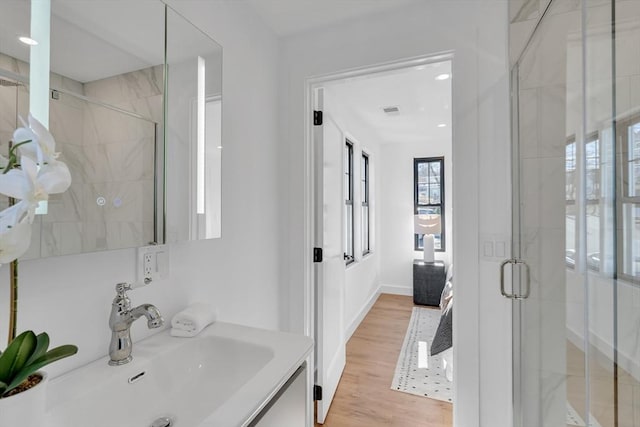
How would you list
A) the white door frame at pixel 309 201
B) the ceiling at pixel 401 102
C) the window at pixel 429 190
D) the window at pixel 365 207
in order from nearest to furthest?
the white door frame at pixel 309 201 < the ceiling at pixel 401 102 < the window at pixel 365 207 < the window at pixel 429 190

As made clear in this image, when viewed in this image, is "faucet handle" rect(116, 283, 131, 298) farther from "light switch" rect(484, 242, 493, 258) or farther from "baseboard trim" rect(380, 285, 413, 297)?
"baseboard trim" rect(380, 285, 413, 297)

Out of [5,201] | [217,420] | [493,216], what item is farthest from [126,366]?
[493,216]

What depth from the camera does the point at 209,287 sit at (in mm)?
1283

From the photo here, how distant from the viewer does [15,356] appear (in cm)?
46

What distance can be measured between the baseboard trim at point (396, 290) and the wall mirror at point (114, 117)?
4333 mm

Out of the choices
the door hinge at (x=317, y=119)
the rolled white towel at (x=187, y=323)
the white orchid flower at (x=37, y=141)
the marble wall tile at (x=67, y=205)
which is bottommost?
the rolled white towel at (x=187, y=323)

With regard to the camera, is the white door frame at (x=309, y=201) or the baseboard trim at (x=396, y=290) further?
the baseboard trim at (x=396, y=290)

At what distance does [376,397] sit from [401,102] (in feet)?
8.92

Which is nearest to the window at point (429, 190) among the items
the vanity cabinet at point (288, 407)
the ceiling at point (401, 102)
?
the ceiling at point (401, 102)

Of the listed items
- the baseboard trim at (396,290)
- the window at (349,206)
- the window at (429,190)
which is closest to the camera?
the window at (349,206)

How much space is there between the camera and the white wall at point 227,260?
2.52 feet

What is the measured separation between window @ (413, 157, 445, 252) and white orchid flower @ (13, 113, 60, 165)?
486 centimetres

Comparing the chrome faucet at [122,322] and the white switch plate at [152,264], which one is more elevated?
the white switch plate at [152,264]

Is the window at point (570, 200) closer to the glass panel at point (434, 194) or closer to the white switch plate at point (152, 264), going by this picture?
the white switch plate at point (152, 264)
